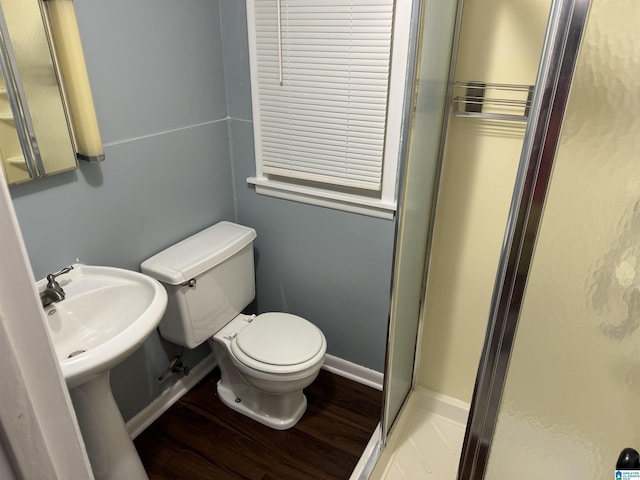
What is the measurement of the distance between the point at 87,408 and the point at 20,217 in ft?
1.91

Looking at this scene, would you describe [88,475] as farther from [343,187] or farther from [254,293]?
[254,293]

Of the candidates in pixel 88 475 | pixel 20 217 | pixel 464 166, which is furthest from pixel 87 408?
pixel 464 166

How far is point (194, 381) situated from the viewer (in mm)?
2086

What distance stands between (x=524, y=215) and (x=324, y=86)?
1.06 meters

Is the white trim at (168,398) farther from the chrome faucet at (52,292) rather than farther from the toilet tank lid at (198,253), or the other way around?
the chrome faucet at (52,292)

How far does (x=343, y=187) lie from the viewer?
5.99 feet

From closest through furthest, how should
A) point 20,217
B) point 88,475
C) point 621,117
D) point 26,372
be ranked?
point 26,372 < point 88,475 < point 621,117 < point 20,217

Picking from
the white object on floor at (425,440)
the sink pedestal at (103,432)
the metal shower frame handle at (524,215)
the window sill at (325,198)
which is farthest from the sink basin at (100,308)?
the white object on floor at (425,440)

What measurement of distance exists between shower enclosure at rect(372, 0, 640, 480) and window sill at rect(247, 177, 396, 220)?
512mm

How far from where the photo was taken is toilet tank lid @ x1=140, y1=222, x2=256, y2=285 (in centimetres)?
162

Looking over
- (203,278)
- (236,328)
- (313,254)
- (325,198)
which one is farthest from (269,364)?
(325,198)

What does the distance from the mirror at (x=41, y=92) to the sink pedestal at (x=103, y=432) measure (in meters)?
0.63

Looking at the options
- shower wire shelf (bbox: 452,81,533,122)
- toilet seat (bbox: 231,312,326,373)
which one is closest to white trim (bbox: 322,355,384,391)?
toilet seat (bbox: 231,312,326,373)

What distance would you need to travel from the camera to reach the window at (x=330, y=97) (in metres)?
1.55
